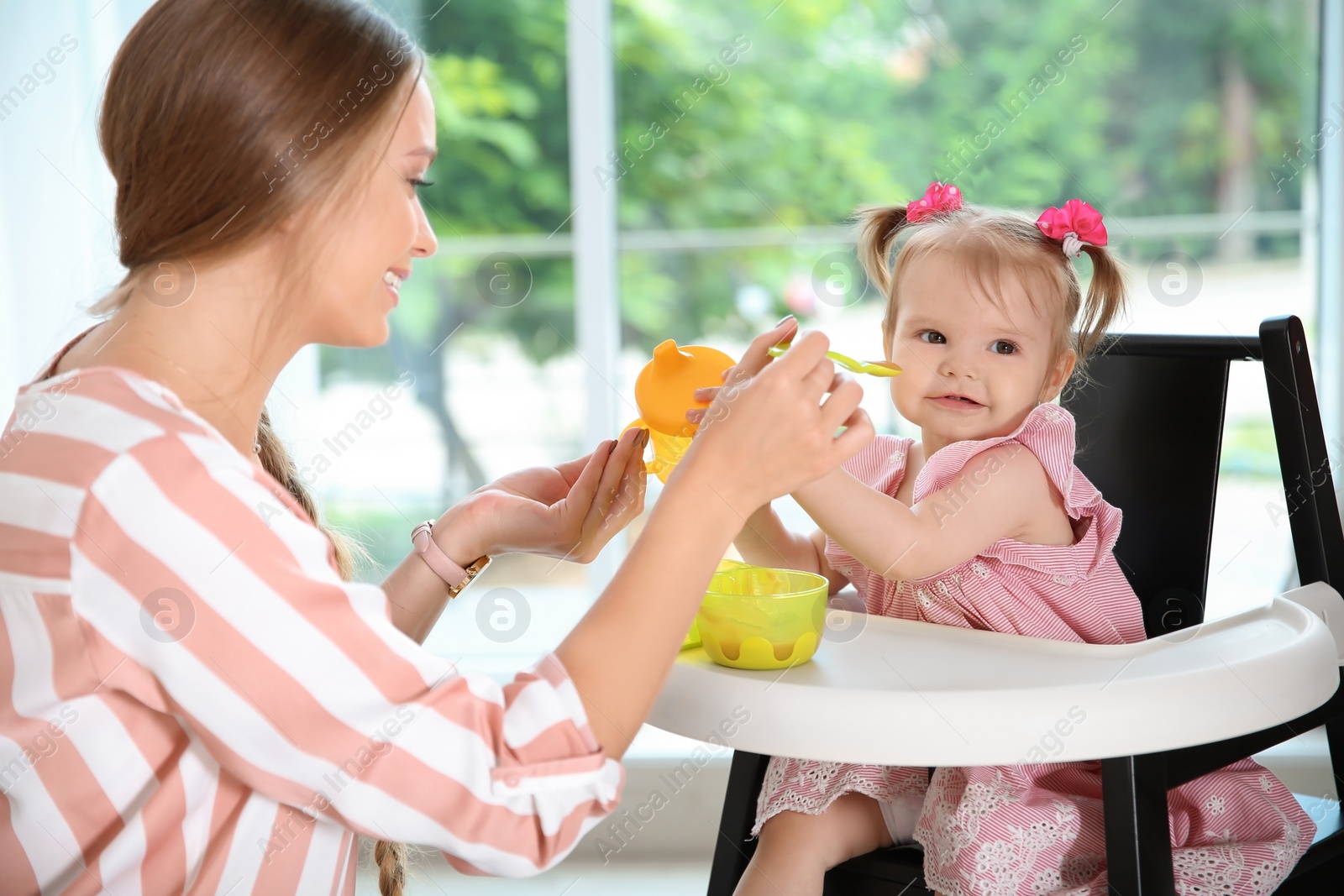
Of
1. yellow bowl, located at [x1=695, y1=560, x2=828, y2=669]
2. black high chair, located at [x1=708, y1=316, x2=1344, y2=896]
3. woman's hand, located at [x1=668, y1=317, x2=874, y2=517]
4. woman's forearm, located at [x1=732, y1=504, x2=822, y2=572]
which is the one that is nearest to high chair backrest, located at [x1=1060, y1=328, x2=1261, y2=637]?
black high chair, located at [x1=708, y1=316, x2=1344, y2=896]

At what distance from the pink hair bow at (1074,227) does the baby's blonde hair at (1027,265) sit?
0.02 meters

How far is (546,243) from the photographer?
264 cm

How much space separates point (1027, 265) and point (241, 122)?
0.85 meters

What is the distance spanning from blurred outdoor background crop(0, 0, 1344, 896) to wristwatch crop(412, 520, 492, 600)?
955mm

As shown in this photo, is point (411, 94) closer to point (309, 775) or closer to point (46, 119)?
point (309, 775)

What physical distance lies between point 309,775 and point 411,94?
484 mm

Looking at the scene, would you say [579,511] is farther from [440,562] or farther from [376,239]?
[376,239]

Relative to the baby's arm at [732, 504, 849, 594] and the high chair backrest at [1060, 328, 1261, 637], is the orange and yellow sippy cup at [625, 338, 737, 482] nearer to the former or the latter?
the baby's arm at [732, 504, 849, 594]

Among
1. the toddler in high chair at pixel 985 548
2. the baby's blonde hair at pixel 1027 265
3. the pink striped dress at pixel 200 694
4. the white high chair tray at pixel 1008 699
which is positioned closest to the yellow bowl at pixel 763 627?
the white high chair tray at pixel 1008 699

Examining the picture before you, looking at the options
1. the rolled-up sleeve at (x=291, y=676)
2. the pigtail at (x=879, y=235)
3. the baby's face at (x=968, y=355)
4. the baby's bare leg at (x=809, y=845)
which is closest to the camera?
the rolled-up sleeve at (x=291, y=676)

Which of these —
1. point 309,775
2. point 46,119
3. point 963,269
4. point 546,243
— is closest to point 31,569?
point 309,775

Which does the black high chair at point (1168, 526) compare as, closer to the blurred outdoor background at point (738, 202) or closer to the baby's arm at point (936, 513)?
the baby's arm at point (936, 513)

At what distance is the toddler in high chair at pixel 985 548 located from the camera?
97 centimetres

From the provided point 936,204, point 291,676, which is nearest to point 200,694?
point 291,676
